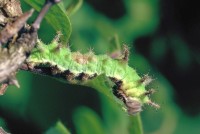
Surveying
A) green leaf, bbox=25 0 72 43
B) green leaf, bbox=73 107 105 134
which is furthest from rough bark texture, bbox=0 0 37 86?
green leaf, bbox=73 107 105 134

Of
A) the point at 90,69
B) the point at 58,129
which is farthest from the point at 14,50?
the point at 58,129

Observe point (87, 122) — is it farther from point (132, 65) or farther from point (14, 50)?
point (14, 50)


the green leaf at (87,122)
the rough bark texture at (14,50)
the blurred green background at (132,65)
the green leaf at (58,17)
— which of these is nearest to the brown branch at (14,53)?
the rough bark texture at (14,50)

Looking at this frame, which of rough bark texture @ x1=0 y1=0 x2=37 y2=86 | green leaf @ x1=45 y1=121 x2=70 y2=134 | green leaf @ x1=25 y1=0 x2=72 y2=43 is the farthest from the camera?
green leaf @ x1=45 y1=121 x2=70 y2=134

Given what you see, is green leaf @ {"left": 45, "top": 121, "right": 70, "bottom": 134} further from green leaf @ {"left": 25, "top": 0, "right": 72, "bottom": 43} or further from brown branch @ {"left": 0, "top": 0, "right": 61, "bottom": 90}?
brown branch @ {"left": 0, "top": 0, "right": 61, "bottom": 90}

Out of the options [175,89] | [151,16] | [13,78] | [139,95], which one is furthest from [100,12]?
[13,78]

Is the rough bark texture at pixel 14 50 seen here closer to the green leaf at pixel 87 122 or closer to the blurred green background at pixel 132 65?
the blurred green background at pixel 132 65
